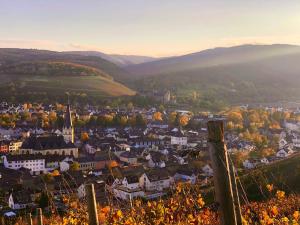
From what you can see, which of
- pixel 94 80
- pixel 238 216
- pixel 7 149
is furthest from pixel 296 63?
pixel 238 216

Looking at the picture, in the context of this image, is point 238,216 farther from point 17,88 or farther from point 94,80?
point 94,80

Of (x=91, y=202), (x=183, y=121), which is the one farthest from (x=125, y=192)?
(x=183, y=121)

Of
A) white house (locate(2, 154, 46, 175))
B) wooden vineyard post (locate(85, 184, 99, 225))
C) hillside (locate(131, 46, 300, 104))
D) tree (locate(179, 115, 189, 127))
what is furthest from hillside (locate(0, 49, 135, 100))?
wooden vineyard post (locate(85, 184, 99, 225))

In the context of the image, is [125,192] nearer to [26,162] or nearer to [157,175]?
[157,175]

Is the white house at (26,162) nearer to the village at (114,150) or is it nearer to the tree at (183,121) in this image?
the village at (114,150)

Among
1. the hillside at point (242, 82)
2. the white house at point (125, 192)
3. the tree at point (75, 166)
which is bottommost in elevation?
→ the hillside at point (242, 82)

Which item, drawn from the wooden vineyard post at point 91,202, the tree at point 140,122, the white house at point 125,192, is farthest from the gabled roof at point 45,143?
the wooden vineyard post at point 91,202
